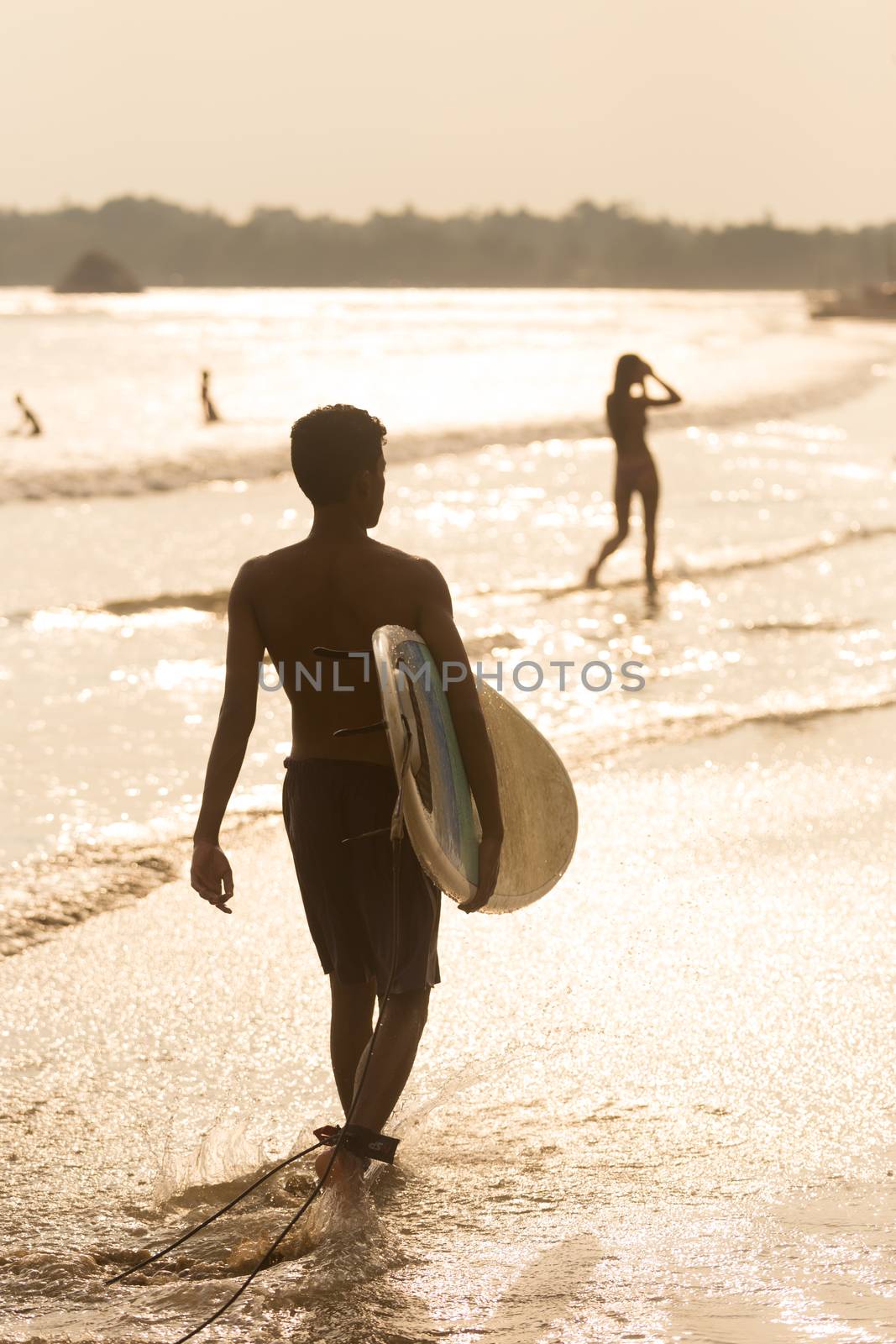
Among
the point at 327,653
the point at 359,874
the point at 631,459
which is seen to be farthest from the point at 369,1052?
the point at 631,459

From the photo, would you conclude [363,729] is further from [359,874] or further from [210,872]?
[210,872]

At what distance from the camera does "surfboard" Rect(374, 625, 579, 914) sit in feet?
9.27

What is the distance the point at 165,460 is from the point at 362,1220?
76.2 ft

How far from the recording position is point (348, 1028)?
3193 millimetres

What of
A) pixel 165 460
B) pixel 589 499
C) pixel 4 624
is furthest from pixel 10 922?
pixel 165 460

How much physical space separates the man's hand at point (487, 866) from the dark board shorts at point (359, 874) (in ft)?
0.27

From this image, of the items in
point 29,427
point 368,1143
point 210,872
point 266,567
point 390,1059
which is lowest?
point 368,1143

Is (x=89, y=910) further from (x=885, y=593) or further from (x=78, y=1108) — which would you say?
(x=885, y=593)

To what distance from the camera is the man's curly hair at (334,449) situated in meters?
2.91

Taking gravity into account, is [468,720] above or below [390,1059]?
above

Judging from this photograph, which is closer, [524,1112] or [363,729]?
[363,729]

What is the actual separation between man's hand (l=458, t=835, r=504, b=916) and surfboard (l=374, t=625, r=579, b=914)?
0.02 meters

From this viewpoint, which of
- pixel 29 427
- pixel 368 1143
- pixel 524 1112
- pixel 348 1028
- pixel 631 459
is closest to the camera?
pixel 368 1143

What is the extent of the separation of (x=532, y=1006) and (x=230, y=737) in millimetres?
Result: 1328
